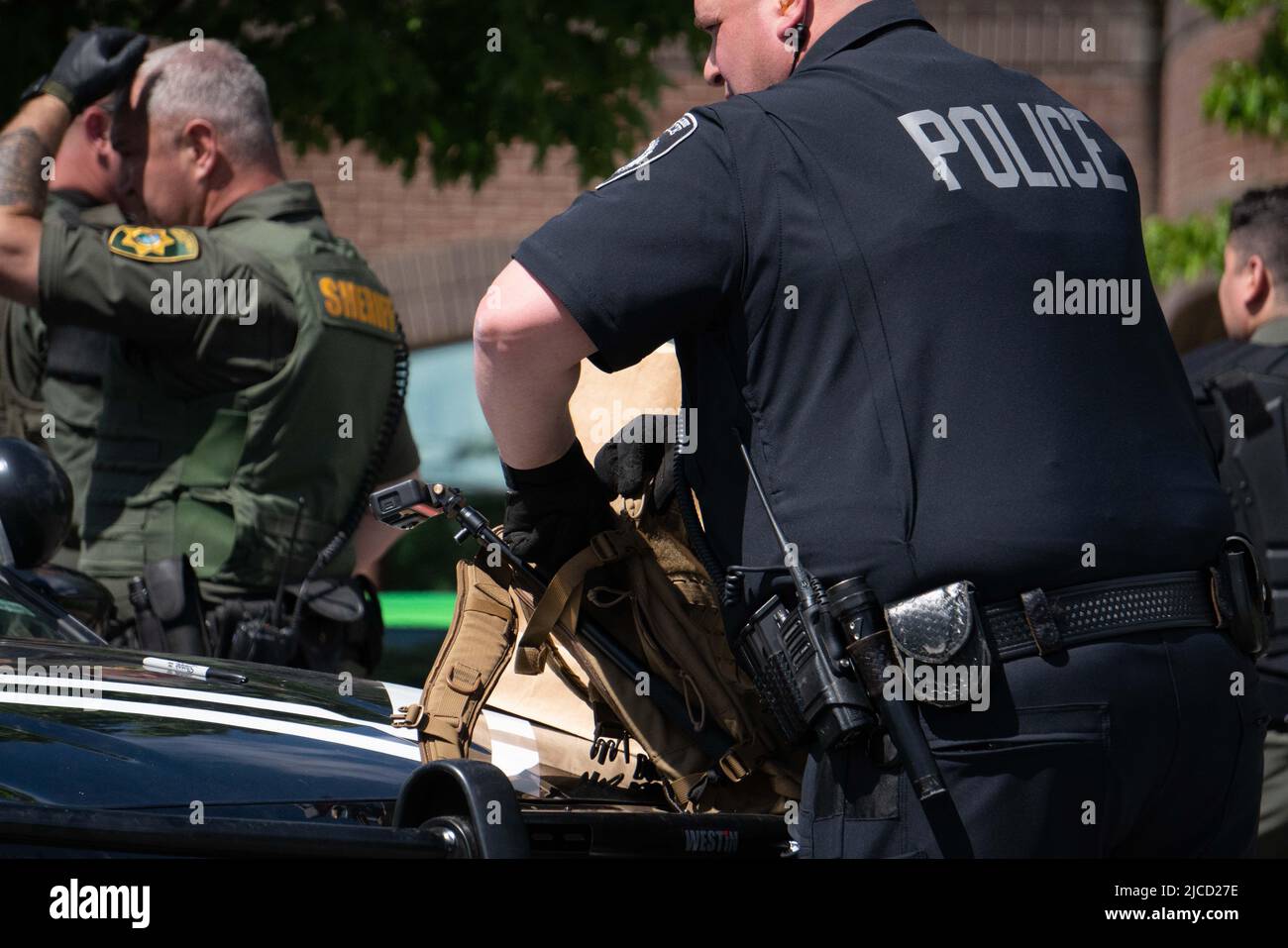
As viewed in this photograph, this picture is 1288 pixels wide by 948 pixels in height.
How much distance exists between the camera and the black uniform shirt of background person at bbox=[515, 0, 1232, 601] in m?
2.12

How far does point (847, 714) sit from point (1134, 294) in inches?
26.8

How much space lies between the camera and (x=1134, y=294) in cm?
225

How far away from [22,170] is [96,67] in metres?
0.34

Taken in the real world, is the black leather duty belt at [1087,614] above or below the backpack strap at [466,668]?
above

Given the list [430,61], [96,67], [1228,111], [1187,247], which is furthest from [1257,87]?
[96,67]

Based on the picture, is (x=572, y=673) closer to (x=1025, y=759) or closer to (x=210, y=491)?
(x=1025, y=759)

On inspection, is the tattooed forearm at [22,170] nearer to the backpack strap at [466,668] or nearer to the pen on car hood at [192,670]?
the pen on car hood at [192,670]

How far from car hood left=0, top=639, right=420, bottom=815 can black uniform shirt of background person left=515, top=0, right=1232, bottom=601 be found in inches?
28.8

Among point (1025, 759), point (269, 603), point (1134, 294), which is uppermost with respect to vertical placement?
point (1134, 294)

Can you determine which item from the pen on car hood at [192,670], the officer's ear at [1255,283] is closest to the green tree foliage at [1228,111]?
the officer's ear at [1255,283]

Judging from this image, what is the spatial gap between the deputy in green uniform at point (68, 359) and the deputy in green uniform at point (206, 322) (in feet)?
0.23

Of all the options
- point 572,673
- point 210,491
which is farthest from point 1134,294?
point 210,491

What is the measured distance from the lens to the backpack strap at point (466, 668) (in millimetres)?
2549
